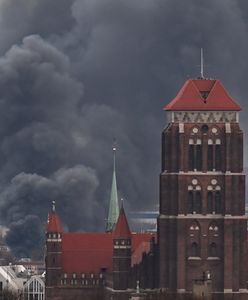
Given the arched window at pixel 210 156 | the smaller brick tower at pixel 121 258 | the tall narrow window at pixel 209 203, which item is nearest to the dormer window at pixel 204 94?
the arched window at pixel 210 156

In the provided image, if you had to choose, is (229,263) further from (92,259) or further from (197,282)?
(92,259)

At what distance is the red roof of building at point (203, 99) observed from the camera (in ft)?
530

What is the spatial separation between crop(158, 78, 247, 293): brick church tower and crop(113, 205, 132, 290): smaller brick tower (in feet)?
14.1

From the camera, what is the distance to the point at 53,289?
17500 cm

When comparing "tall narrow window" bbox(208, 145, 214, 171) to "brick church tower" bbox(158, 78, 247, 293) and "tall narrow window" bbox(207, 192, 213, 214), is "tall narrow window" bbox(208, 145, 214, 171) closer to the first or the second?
"brick church tower" bbox(158, 78, 247, 293)

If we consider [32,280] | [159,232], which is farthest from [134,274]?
[32,280]

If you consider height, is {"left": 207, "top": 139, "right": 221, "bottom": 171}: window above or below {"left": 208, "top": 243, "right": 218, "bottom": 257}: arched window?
above

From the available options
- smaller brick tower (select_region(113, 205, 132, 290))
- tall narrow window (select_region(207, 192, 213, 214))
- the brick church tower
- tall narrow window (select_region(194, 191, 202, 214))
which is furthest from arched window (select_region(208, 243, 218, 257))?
smaller brick tower (select_region(113, 205, 132, 290))

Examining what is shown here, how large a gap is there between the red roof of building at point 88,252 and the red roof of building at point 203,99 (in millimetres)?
15912

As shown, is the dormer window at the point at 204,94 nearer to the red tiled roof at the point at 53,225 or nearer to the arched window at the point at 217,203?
the arched window at the point at 217,203

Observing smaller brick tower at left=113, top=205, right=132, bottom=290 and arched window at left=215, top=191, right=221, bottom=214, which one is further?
smaller brick tower at left=113, top=205, right=132, bottom=290

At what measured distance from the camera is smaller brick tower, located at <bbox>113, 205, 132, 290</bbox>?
165 m

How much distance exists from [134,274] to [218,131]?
39.7ft

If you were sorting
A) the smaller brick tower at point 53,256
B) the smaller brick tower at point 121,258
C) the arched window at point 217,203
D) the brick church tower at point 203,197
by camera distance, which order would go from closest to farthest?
the brick church tower at point 203,197
the arched window at point 217,203
the smaller brick tower at point 121,258
the smaller brick tower at point 53,256
